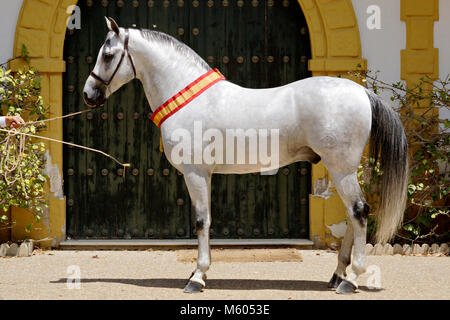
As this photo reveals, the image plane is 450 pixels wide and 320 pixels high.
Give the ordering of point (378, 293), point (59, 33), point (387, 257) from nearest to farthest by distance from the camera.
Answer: point (378, 293) < point (387, 257) < point (59, 33)

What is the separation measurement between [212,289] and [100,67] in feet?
6.38

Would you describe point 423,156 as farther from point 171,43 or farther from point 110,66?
point 110,66

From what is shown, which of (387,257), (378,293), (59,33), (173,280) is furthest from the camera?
(59,33)

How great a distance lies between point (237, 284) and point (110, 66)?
2011 mm

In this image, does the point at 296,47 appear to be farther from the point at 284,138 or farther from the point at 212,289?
the point at 212,289

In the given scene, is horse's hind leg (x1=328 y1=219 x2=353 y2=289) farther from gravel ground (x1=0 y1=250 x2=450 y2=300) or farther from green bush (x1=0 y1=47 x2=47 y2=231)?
green bush (x1=0 y1=47 x2=47 y2=231)

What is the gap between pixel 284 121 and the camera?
530 cm

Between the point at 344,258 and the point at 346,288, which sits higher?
the point at 344,258

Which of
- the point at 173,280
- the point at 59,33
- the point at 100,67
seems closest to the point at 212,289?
the point at 173,280

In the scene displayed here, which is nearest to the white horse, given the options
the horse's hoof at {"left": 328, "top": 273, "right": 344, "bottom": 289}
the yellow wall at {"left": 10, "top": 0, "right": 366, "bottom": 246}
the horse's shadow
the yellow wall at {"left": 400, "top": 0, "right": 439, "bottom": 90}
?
the horse's hoof at {"left": 328, "top": 273, "right": 344, "bottom": 289}

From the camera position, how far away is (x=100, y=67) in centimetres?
555

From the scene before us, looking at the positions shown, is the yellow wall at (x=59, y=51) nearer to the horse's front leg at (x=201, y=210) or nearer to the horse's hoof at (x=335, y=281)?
the horse's hoof at (x=335, y=281)

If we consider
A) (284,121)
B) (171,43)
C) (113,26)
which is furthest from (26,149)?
(284,121)

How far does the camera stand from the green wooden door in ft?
25.0
